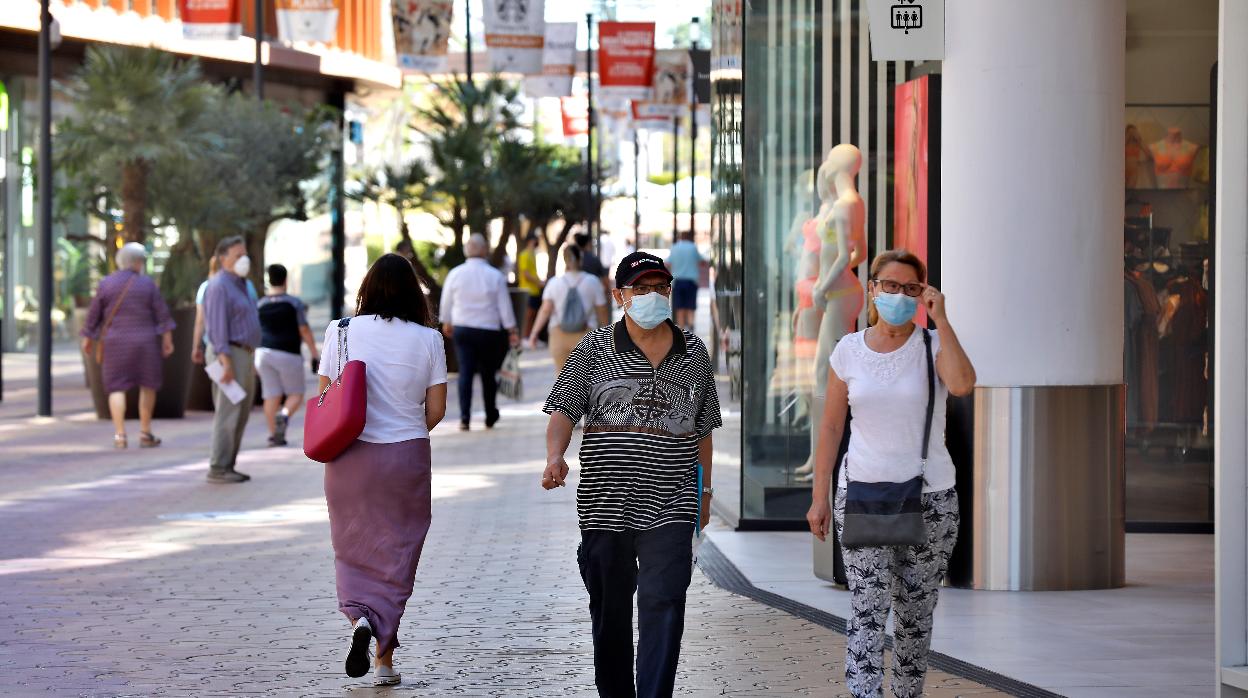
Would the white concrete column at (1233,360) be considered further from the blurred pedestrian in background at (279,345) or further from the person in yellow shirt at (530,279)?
the person in yellow shirt at (530,279)

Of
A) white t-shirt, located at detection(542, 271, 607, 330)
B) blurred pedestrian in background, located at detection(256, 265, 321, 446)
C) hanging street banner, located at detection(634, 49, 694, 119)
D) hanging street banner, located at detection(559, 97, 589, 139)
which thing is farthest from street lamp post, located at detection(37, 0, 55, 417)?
hanging street banner, located at detection(559, 97, 589, 139)

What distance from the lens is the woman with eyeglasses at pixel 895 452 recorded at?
643 centimetres

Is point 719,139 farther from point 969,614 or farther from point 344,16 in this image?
point 344,16

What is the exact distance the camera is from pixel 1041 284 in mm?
9703

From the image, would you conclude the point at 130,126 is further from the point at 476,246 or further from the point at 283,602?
the point at 283,602

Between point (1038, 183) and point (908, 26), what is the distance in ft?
3.28

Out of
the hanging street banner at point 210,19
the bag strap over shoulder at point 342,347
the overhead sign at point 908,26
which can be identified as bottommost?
the bag strap over shoulder at point 342,347

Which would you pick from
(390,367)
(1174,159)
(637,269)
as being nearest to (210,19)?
(1174,159)

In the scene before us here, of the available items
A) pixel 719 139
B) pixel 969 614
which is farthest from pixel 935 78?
pixel 719 139

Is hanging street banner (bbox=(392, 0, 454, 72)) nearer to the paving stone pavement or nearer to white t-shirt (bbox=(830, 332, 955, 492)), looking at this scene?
the paving stone pavement

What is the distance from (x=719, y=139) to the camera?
14.1 meters

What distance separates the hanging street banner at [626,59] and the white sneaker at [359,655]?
29145 mm

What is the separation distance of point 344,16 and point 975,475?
1468 inches

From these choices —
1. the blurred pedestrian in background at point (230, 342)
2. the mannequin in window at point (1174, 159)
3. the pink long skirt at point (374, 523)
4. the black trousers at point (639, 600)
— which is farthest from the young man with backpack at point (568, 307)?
the black trousers at point (639, 600)
